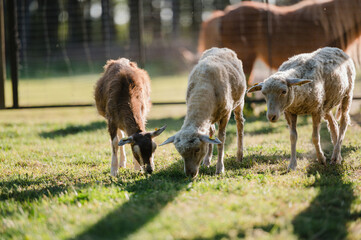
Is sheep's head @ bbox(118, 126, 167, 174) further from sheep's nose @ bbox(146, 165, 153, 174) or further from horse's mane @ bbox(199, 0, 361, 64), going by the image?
horse's mane @ bbox(199, 0, 361, 64)

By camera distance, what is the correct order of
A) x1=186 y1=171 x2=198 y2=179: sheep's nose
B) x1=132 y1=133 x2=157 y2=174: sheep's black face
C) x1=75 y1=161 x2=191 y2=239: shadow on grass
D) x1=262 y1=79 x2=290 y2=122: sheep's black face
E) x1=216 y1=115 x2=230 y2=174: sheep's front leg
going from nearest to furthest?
x1=75 y1=161 x2=191 y2=239: shadow on grass, x1=186 y1=171 x2=198 y2=179: sheep's nose, x1=262 y1=79 x2=290 y2=122: sheep's black face, x1=132 y1=133 x2=157 y2=174: sheep's black face, x1=216 y1=115 x2=230 y2=174: sheep's front leg

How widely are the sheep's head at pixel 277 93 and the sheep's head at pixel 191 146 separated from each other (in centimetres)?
93

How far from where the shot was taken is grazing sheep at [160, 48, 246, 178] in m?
5.54

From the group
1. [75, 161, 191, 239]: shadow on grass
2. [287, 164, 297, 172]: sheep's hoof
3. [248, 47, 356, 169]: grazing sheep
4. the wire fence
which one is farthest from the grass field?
the wire fence

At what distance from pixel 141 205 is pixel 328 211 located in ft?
6.51

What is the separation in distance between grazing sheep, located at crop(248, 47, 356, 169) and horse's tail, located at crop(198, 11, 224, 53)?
4.84 meters

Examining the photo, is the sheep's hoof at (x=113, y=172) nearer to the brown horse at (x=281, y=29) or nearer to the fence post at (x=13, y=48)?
the brown horse at (x=281, y=29)

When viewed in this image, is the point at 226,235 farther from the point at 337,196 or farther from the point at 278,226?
the point at 337,196

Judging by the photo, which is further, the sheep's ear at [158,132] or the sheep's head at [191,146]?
the sheep's ear at [158,132]

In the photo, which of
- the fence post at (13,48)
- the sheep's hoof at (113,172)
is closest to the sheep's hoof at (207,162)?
the sheep's hoof at (113,172)

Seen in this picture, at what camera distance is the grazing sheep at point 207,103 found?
5535 millimetres

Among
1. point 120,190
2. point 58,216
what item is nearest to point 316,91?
point 120,190

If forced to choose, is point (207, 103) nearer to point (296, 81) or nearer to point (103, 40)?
point (296, 81)

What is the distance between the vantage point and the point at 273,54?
11391mm
